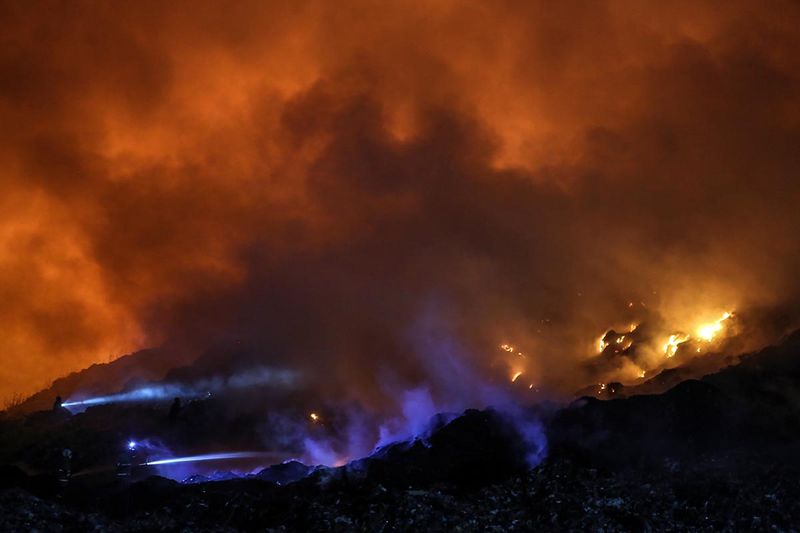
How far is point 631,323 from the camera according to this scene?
46750 millimetres

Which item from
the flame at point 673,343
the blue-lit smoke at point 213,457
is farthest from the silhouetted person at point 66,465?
the flame at point 673,343

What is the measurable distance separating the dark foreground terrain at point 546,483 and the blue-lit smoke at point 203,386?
759 inches

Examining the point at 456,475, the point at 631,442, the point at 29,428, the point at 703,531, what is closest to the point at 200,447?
the point at 29,428

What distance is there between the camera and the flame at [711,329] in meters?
40.3

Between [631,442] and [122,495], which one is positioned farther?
[631,442]

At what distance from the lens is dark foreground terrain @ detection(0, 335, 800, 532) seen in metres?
21.8

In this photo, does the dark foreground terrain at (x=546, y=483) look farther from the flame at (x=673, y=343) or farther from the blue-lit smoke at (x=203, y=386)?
the blue-lit smoke at (x=203, y=386)

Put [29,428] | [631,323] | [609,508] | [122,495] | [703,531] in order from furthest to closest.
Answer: [631,323] → [29,428] → [122,495] → [609,508] → [703,531]

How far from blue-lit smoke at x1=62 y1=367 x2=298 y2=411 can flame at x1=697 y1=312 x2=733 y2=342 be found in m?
32.7

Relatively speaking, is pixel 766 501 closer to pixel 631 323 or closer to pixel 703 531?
pixel 703 531

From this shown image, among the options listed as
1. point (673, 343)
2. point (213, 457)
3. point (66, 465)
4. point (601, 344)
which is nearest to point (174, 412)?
point (213, 457)

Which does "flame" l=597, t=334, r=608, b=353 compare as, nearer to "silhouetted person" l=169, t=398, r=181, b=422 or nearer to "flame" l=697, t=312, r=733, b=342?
"flame" l=697, t=312, r=733, b=342

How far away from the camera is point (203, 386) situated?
52719 mm

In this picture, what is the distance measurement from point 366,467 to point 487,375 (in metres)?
23.7
